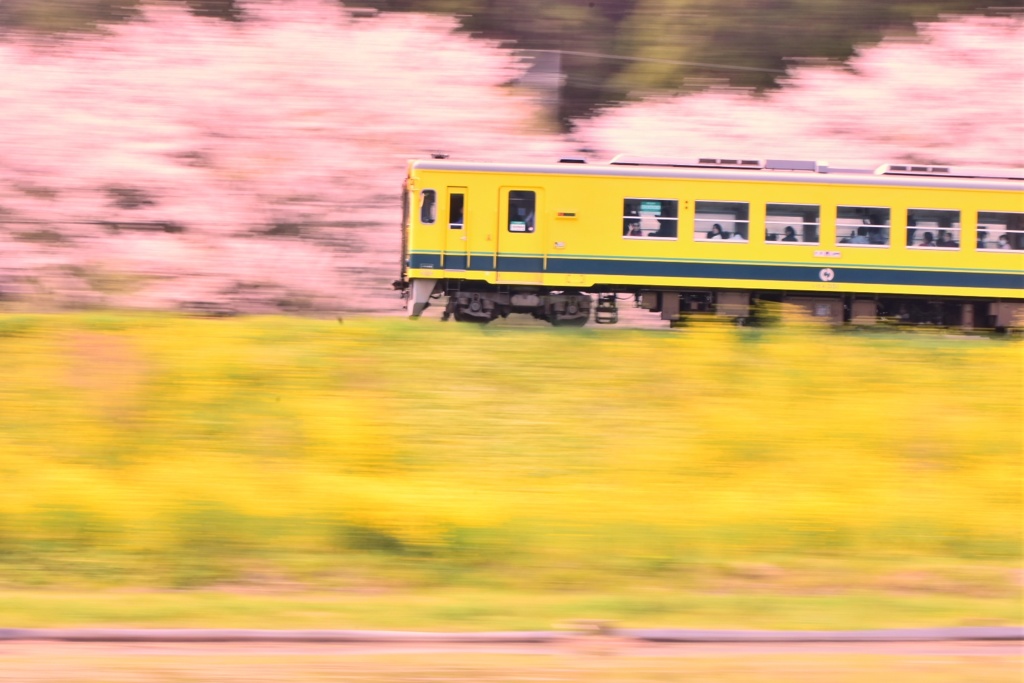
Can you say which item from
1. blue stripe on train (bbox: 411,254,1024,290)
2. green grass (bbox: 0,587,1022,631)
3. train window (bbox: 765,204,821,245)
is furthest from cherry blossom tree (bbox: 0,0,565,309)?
green grass (bbox: 0,587,1022,631)

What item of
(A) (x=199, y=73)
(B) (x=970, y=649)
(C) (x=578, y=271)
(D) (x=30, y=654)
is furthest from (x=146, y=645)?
(A) (x=199, y=73)

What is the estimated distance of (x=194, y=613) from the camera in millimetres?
6977

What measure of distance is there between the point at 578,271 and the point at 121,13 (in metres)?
13.6

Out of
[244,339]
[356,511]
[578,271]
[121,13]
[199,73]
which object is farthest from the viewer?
[121,13]

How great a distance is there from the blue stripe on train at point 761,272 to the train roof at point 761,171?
1.25 m

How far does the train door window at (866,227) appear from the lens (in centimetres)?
1650

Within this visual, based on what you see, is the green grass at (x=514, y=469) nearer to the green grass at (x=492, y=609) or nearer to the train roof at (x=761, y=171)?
the green grass at (x=492, y=609)

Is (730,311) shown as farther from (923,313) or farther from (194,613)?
(194,613)

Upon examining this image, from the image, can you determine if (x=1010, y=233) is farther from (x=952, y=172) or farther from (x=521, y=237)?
(x=521, y=237)

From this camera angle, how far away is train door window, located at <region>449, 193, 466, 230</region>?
16.7 meters

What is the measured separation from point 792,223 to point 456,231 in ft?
16.0

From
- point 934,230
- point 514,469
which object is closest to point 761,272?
point 934,230

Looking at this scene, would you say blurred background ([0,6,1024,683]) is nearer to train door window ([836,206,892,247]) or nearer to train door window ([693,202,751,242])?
train door window ([693,202,751,242])

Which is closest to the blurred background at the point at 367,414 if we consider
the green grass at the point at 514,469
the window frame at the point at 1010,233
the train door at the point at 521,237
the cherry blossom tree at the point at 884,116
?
the green grass at the point at 514,469
